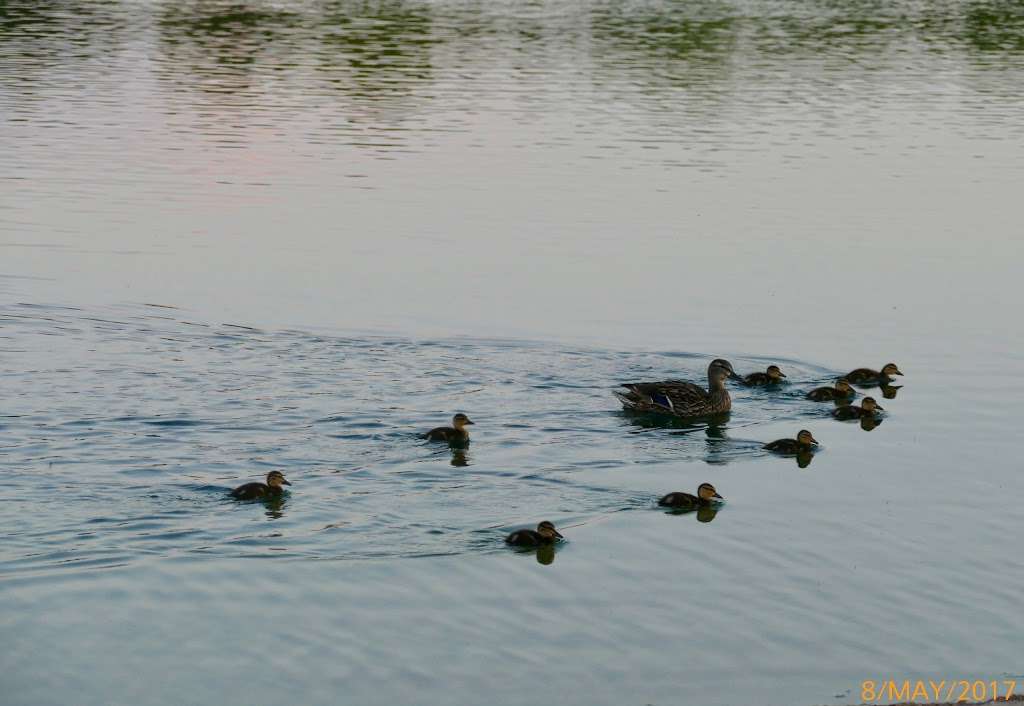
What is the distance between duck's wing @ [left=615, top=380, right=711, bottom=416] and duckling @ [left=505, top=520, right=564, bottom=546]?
166 inches

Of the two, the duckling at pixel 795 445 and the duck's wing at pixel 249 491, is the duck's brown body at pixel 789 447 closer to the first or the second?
the duckling at pixel 795 445

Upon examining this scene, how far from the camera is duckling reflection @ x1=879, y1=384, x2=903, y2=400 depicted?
18.2 metres

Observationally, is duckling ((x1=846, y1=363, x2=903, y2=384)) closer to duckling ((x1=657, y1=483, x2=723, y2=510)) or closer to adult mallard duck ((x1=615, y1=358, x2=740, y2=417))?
adult mallard duck ((x1=615, y1=358, x2=740, y2=417))

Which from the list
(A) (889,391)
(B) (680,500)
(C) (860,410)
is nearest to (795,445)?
(C) (860,410)

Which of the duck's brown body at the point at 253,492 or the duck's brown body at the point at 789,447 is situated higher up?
the duck's brown body at the point at 253,492

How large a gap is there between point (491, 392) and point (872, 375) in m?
4.11

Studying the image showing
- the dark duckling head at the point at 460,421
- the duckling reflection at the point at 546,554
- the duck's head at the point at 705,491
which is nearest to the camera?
the duckling reflection at the point at 546,554

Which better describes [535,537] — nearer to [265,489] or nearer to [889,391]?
[265,489]

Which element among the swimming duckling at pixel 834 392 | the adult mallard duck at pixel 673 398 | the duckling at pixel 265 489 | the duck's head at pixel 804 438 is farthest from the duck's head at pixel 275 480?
the swimming duckling at pixel 834 392

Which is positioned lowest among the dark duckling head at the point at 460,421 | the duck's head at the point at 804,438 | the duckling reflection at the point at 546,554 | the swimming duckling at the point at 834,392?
the swimming duckling at the point at 834,392

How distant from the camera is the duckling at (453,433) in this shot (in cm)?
1551

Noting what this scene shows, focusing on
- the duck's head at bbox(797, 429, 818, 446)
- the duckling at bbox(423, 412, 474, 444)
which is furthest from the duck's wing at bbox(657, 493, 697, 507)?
the duck's head at bbox(797, 429, 818, 446)

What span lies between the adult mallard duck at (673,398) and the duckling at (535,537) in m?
4.21

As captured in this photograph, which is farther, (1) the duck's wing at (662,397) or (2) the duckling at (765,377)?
(2) the duckling at (765,377)
